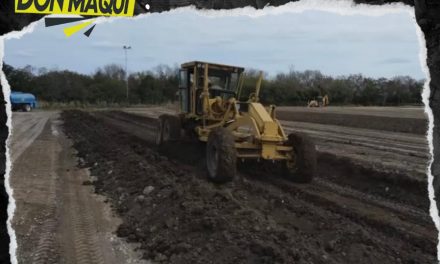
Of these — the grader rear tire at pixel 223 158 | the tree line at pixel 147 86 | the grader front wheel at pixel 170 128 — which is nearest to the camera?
the tree line at pixel 147 86

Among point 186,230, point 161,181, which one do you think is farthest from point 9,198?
point 161,181

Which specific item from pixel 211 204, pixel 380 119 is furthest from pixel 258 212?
pixel 380 119

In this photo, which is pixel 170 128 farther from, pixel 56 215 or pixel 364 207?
pixel 56 215

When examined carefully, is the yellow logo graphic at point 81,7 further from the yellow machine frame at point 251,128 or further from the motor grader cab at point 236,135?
the yellow machine frame at point 251,128

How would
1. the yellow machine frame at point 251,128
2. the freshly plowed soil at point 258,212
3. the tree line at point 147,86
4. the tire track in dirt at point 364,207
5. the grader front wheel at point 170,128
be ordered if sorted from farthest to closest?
the grader front wheel at point 170,128 → the yellow machine frame at point 251,128 → the tire track in dirt at point 364,207 → the freshly plowed soil at point 258,212 → the tree line at point 147,86

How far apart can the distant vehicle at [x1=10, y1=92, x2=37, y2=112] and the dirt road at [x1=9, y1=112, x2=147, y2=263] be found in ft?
0.92

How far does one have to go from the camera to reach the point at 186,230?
15.1 feet

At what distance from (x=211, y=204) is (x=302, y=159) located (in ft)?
8.24

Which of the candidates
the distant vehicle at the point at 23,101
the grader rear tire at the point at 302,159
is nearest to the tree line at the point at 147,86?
the distant vehicle at the point at 23,101

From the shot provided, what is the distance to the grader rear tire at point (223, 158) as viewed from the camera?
7473 mm

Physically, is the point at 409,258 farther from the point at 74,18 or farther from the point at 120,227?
the point at 74,18

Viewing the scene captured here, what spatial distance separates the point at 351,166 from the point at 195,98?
3495 mm

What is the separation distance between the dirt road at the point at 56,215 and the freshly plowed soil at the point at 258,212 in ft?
0.75

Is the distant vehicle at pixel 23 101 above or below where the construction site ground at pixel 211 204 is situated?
above
